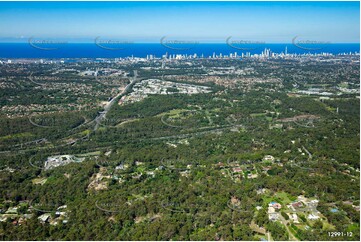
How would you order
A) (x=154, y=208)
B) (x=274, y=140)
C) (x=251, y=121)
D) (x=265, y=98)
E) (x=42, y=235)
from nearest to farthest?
1. (x=42, y=235)
2. (x=154, y=208)
3. (x=274, y=140)
4. (x=251, y=121)
5. (x=265, y=98)

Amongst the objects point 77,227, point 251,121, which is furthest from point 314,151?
point 77,227

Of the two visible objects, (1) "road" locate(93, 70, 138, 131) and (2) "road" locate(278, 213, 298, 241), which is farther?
(1) "road" locate(93, 70, 138, 131)

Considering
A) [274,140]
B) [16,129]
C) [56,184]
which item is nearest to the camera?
[56,184]

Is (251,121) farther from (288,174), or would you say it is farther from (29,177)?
(29,177)

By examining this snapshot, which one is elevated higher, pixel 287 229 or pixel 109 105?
pixel 109 105

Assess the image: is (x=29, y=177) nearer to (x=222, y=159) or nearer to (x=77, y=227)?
(x=77, y=227)

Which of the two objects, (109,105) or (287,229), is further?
(109,105)

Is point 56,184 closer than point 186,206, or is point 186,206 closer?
point 186,206

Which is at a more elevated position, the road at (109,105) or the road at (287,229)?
the road at (109,105)

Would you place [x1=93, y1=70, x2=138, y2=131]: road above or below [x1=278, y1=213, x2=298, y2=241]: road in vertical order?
above

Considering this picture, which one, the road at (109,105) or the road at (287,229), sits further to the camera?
the road at (109,105)
